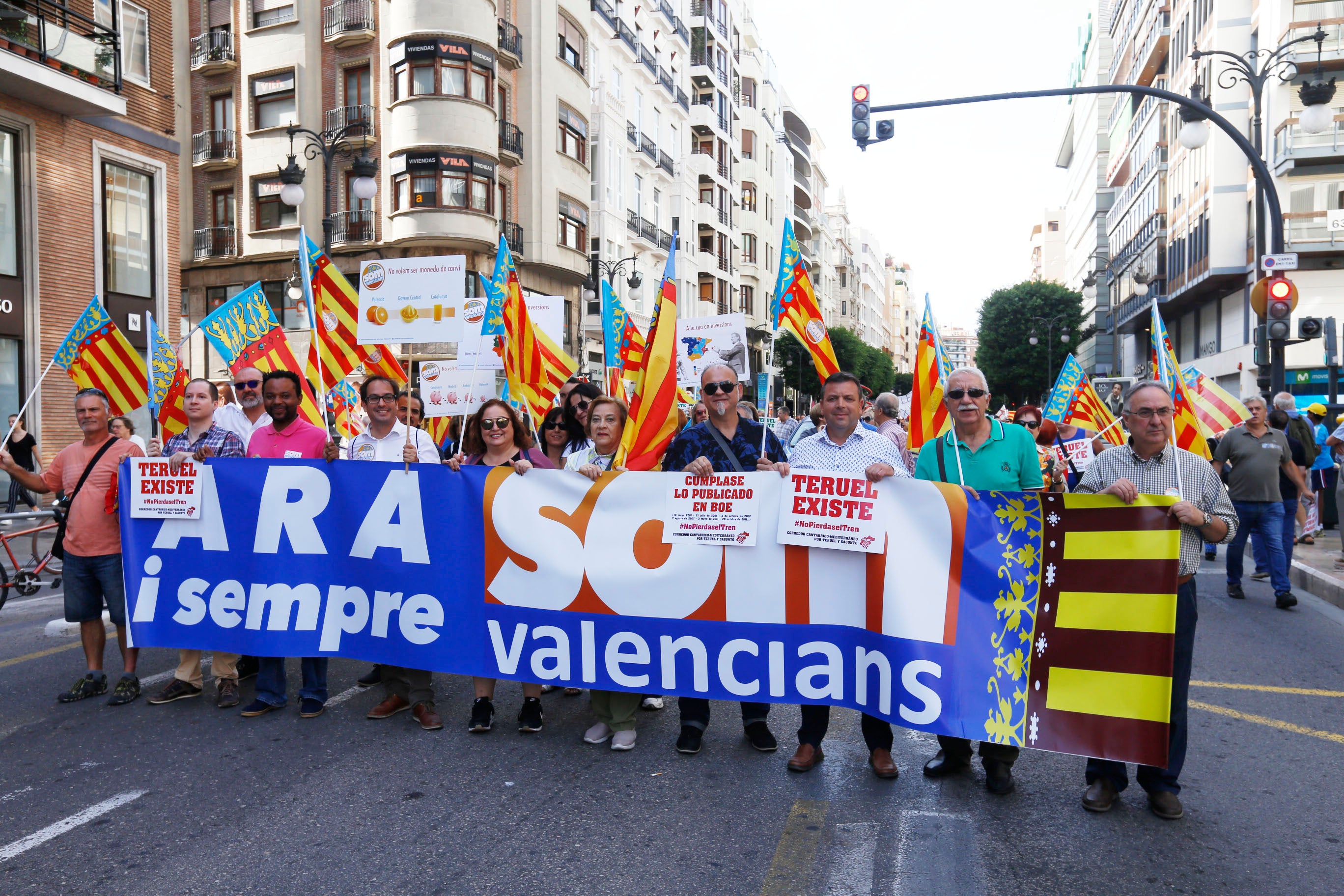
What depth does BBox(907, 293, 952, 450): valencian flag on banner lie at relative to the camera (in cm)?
719

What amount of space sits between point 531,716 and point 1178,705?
307 centimetres

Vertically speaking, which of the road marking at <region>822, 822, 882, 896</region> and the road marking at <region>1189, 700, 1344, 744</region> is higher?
the road marking at <region>822, 822, 882, 896</region>

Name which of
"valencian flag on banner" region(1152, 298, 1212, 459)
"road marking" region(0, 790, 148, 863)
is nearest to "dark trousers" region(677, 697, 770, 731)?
"road marking" region(0, 790, 148, 863)

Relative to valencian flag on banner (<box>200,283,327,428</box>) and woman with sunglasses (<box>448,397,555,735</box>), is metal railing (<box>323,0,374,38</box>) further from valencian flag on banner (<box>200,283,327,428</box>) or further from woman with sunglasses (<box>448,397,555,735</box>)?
woman with sunglasses (<box>448,397,555,735</box>)

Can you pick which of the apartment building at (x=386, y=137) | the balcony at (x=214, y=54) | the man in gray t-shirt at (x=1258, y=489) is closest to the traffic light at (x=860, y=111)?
the man in gray t-shirt at (x=1258, y=489)

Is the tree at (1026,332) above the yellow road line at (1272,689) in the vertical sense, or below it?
above

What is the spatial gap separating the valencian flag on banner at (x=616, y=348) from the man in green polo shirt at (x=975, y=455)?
22.5 ft

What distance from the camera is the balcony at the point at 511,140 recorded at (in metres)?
31.4

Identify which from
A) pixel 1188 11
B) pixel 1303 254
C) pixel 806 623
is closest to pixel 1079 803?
pixel 806 623

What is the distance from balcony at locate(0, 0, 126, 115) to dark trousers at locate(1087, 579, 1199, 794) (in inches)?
699

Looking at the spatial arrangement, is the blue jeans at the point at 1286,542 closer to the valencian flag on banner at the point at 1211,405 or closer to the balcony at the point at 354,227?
the valencian flag on banner at the point at 1211,405

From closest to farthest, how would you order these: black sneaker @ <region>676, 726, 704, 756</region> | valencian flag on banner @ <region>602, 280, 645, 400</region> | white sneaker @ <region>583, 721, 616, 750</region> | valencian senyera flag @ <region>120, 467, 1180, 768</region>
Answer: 1. valencian senyera flag @ <region>120, 467, 1180, 768</region>
2. black sneaker @ <region>676, 726, 704, 756</region>
3. white sneaker @ <region>583, 721, 616, 750</region>
4. valencian flag on banner @ <region>602, 280, 645, 400</region>

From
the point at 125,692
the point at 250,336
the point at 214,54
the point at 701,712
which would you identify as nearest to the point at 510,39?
the point at 214,54

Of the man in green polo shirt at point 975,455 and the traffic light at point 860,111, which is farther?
the traffic light at point 860,111
